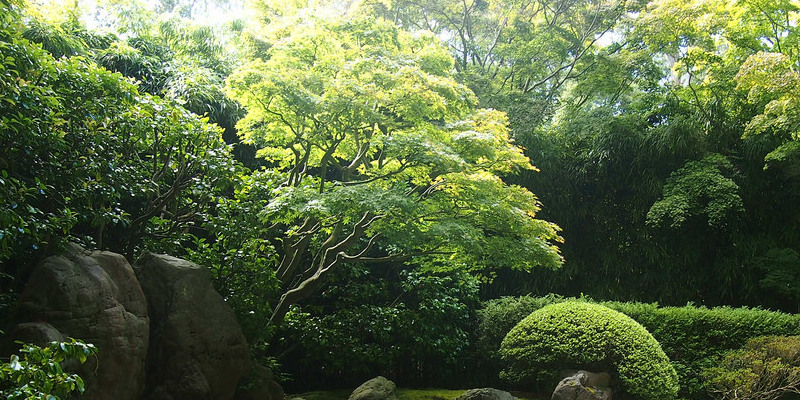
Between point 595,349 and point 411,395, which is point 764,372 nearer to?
point 595,349

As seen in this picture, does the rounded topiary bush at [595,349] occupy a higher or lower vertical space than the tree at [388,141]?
lower

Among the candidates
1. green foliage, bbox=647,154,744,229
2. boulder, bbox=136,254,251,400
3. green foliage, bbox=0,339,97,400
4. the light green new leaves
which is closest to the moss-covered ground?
the light green new leaves

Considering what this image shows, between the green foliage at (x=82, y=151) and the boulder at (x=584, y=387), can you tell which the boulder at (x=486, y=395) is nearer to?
the boulder at (x=584, y=387)

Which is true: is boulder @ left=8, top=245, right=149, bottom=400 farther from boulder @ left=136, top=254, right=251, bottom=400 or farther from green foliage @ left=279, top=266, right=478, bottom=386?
green foliage @ left=279, top=266, right=478, bottom=386

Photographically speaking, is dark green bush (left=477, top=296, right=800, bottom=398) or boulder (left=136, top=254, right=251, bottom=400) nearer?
boulder (left=136, top=254, right=251, bottom=400)

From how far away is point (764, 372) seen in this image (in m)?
5.62

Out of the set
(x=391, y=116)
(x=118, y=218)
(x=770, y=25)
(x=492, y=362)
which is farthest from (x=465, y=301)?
(x=770, y=25)

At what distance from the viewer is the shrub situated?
18.0 feet

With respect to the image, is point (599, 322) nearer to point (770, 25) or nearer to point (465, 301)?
point (465, 301)

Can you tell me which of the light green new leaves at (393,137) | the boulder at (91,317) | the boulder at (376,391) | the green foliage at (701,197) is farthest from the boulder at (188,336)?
the green foliage at (701,197)

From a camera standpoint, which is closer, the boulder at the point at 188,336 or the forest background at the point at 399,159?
the boulder at the point at 188,336

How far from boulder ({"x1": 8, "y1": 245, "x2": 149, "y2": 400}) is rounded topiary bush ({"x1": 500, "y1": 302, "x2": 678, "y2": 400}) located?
13.4 feet

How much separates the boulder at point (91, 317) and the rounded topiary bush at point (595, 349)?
4.08 m

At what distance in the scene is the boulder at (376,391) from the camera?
5.73 metres
